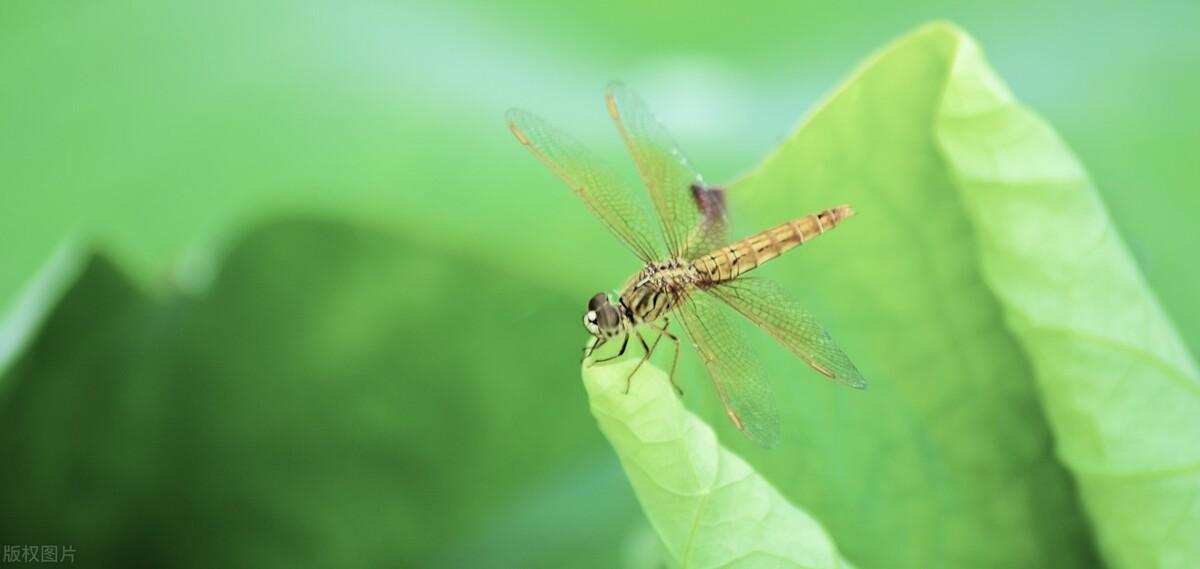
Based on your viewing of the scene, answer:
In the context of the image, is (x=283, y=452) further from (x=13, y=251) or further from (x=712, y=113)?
(x=712, y=113)

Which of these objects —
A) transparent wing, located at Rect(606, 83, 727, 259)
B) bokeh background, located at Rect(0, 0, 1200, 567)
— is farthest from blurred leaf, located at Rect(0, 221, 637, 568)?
transparent wing, located at Rect(606, 83, 727, 259)

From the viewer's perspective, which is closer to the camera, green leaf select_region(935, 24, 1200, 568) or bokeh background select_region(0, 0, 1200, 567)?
green leaf select_region(935, 24, 1200, 568)

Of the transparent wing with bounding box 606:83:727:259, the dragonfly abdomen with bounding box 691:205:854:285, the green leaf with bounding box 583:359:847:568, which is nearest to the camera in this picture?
the green leaf with bounding box 583:359:847:568

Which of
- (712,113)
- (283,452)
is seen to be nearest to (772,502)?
(283,452)

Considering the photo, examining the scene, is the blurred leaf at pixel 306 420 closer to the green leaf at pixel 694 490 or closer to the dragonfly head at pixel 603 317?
the dragonfly head at pixel 603 317

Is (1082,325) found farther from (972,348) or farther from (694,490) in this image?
(694,490)

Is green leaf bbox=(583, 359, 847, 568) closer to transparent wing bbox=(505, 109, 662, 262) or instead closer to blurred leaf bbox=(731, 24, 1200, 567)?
blurred leaf bbox=(731, 24, 1200, 567)

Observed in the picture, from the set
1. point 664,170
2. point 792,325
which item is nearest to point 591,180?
point 664,170
